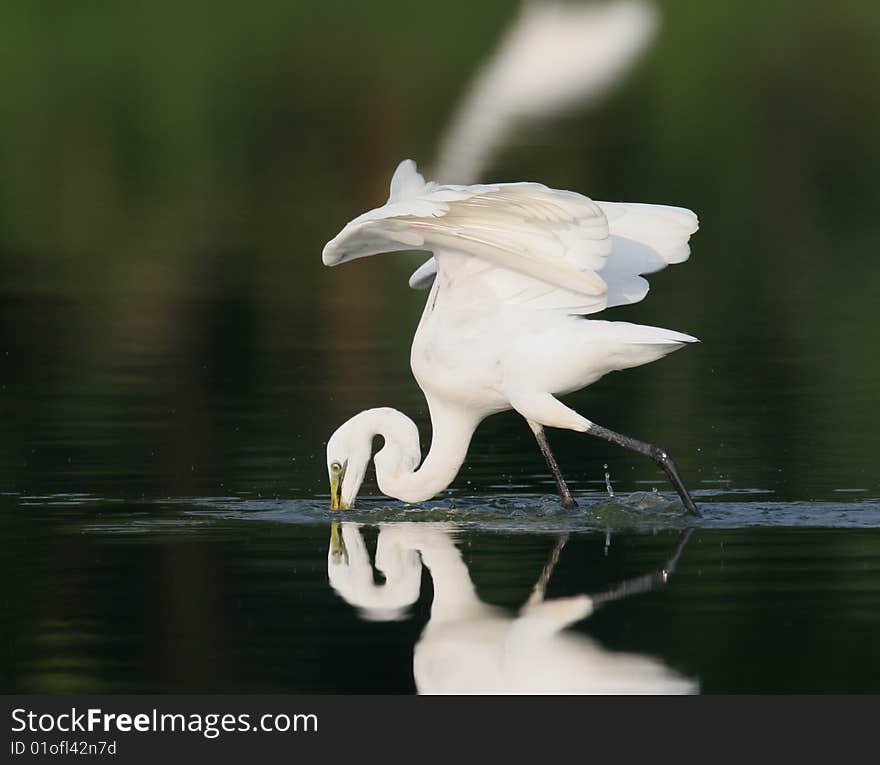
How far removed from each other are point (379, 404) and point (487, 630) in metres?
6.61

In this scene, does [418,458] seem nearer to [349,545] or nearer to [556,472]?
[556,472]

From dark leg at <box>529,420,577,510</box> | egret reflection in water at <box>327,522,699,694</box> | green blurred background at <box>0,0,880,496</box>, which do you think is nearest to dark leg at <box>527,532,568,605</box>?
egret reflection in water at <box>327,522,699,694</box>

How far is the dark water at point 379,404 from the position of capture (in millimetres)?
9492

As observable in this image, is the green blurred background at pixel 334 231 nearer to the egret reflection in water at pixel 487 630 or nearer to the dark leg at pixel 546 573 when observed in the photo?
the dark leg at pixel 546 573

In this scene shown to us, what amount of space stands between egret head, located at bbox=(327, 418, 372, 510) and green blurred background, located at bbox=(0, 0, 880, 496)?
51cm

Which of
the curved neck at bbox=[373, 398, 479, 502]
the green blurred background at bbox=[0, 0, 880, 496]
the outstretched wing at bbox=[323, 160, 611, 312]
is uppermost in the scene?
the green blurred background at bbox=[0, 0, 880, 496]

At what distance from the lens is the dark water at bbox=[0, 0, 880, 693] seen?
9492mm

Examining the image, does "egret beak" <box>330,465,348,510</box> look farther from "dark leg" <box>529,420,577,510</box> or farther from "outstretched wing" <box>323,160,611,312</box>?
"outstretched wing" <box>323,160,611,312</box>

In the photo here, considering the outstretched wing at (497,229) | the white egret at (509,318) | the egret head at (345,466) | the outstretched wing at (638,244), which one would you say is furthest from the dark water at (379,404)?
the outstretched wing at (497,229)

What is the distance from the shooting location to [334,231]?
2720 cm

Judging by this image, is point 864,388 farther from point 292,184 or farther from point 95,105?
point 95,105

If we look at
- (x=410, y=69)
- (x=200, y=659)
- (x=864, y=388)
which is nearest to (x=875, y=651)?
(x=200, y=659)

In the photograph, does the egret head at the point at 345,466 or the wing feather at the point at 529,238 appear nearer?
the wing feather at the point at 529,238

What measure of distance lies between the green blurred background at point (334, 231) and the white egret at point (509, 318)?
2.48 feet
